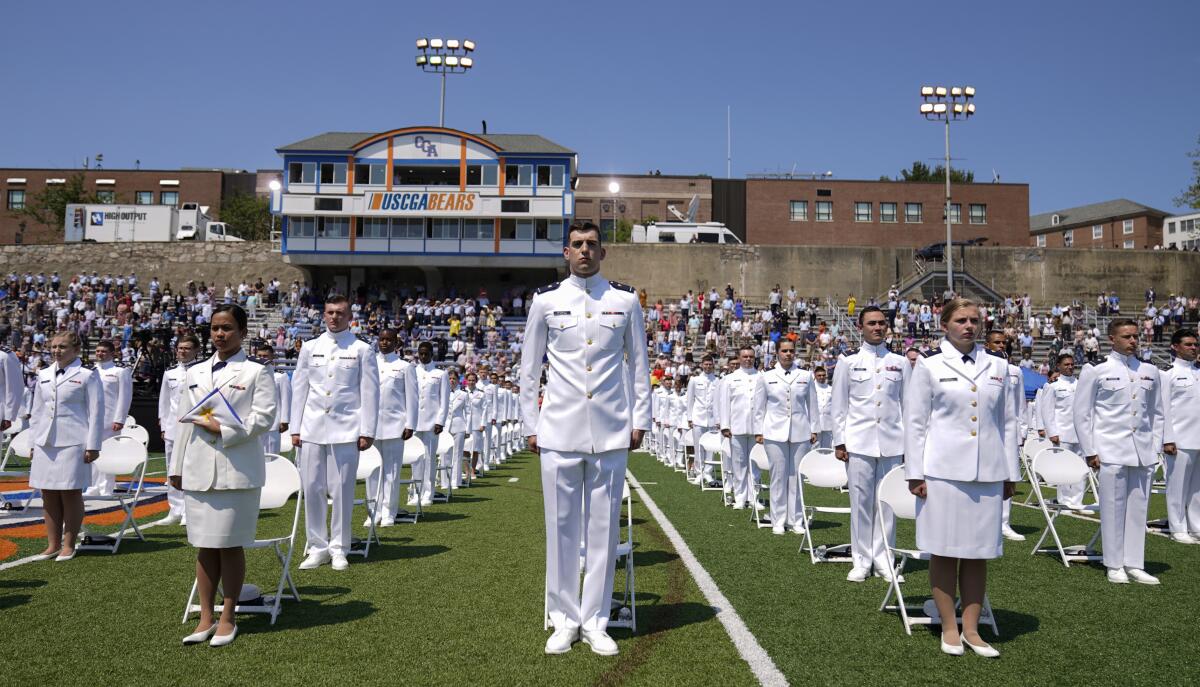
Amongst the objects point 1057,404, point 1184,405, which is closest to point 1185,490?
point 1184,405

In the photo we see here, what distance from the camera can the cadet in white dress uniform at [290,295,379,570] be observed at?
25.6 ft

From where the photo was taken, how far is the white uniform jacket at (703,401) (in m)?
16.0

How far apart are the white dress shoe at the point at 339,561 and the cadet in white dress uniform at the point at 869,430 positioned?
460 centimetres

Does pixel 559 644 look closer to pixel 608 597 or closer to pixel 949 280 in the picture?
pixel 608 597

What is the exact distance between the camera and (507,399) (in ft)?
75.1

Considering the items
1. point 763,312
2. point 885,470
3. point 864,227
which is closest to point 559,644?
point 885,470

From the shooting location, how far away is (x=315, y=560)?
7.71 metres

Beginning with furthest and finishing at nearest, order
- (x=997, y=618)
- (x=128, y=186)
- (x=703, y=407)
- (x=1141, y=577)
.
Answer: (x=128, y=186)
(x=703, y=407)
(x=1141, y=577)
(x=997, y=618)

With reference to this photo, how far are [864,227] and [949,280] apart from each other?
68.9 ft

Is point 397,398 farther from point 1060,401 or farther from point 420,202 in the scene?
point 420,202

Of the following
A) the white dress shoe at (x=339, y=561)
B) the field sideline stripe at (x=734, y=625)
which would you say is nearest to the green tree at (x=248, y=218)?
the white dress shoe at (x=339, y=561)

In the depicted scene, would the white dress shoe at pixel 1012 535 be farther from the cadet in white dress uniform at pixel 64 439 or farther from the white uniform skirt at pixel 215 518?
the cadet in white dress uniform at pixel 64 439

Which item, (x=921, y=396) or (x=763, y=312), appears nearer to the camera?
(x=921, y=396)

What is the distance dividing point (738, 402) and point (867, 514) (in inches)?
175
